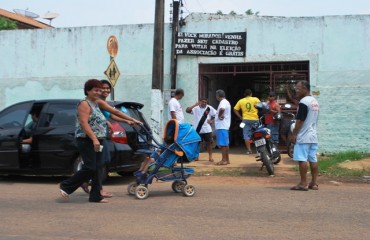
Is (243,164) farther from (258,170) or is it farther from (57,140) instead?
(57,140)

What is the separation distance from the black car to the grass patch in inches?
166

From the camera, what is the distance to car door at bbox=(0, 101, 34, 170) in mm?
9086

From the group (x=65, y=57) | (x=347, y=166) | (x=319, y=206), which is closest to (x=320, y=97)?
(x=347, y=166)

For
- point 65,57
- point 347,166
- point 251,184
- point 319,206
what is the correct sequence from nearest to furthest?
point 319,206 < point 251,184 < point 347,166 < point 65,57

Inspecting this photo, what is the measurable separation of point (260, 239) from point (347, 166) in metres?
6.41

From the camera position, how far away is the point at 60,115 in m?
9.10

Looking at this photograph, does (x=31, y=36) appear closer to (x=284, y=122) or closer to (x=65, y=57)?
Result: (x=65, y=57)

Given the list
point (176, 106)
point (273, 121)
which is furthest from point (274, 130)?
point (176, 106)

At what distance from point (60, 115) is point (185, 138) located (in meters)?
2.94

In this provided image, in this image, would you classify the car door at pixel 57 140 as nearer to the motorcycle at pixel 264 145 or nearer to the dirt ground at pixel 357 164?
the motorcycle at pixel 264 145

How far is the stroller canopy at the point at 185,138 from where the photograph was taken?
7.41 metres

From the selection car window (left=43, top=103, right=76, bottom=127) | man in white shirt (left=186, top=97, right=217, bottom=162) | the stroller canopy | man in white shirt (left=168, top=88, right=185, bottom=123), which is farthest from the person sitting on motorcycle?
car window (left=43, top=103, right=76, bottom=127)

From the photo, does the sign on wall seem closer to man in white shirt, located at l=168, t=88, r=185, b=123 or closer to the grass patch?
man in white shirt, located at l=168, t=88, r=185, b=123

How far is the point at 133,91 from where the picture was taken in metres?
14.3
